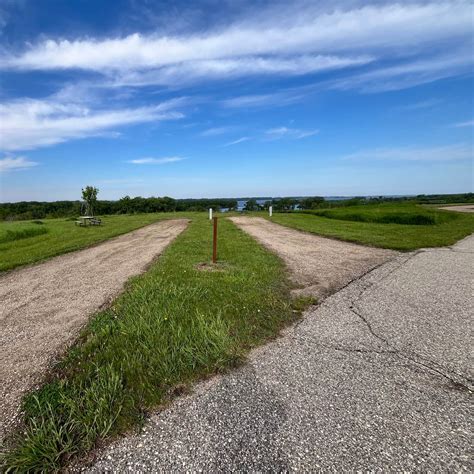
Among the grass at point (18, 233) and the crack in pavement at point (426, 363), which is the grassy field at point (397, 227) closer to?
the crack in pavement at point (426, 363)

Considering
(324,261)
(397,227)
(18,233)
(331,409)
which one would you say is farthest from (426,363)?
(18,233)

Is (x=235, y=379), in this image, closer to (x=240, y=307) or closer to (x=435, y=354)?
(x=240, y=307)

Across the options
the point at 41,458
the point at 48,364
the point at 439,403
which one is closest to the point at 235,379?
the point at 41,458

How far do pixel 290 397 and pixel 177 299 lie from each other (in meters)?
3.35

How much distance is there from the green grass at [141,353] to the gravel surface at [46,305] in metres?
0.31

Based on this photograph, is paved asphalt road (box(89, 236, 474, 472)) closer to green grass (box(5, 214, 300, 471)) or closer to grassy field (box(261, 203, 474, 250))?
green grass (box(5, 214, 300, 471))

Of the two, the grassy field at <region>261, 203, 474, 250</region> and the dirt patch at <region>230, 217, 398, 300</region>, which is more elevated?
the grassy field at <region>261, 203, 474, 250</region>

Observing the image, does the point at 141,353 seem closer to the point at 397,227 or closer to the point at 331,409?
the point at 331,409

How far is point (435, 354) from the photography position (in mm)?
3949

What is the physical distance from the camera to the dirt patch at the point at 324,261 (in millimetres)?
7395

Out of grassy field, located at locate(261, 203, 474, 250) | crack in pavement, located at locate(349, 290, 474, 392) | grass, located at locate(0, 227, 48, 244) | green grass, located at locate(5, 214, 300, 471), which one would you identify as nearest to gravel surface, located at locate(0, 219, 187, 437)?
green grass, located at locate(5, 214, 300, 471)

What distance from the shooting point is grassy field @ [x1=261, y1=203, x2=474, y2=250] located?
45.8 feet

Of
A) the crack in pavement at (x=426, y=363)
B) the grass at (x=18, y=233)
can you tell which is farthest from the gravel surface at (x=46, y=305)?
the grass at (x=18, y=233)

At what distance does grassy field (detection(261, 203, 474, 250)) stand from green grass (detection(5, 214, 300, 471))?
917 cm
